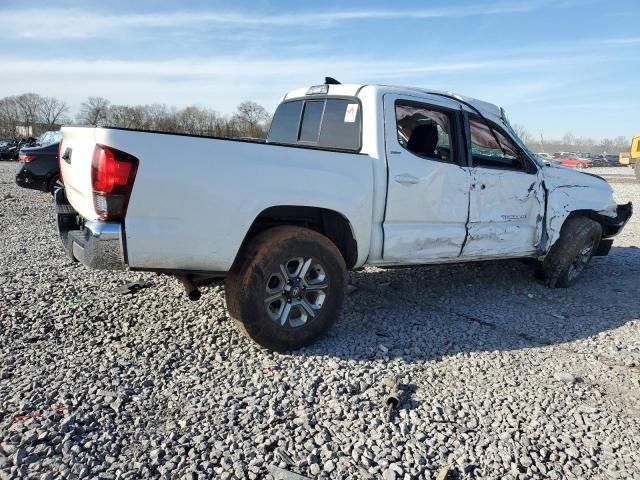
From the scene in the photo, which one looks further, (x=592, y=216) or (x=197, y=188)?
(x=592, y=216)

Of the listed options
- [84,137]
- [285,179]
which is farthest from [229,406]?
[84,137]

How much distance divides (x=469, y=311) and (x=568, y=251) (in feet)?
5.40

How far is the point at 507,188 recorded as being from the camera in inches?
195

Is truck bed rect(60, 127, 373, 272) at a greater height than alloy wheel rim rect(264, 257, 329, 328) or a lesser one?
greater

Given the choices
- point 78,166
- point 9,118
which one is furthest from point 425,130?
point 9,118

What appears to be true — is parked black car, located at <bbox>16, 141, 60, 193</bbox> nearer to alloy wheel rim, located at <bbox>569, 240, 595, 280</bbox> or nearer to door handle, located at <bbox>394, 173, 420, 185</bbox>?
door handle, located at <bbox>394, 173, 420, 185</bbox>

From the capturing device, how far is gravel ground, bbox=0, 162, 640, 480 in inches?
99.3

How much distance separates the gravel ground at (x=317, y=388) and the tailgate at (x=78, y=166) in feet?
3.46

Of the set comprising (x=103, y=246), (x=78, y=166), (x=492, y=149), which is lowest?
(x=103, y=246)

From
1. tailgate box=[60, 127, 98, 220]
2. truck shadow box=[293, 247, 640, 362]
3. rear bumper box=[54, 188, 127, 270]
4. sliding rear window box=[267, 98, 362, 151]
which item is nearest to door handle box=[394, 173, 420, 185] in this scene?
sliding rear window box=[267, 98, 362, 151]

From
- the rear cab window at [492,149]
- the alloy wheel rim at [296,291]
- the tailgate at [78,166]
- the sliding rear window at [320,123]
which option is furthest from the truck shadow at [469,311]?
the tailgate at [78,166]

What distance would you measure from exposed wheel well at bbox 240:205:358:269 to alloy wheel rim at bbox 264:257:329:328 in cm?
37

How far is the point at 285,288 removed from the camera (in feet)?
12.1

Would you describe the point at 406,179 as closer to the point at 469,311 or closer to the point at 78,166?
the point at 469,311
